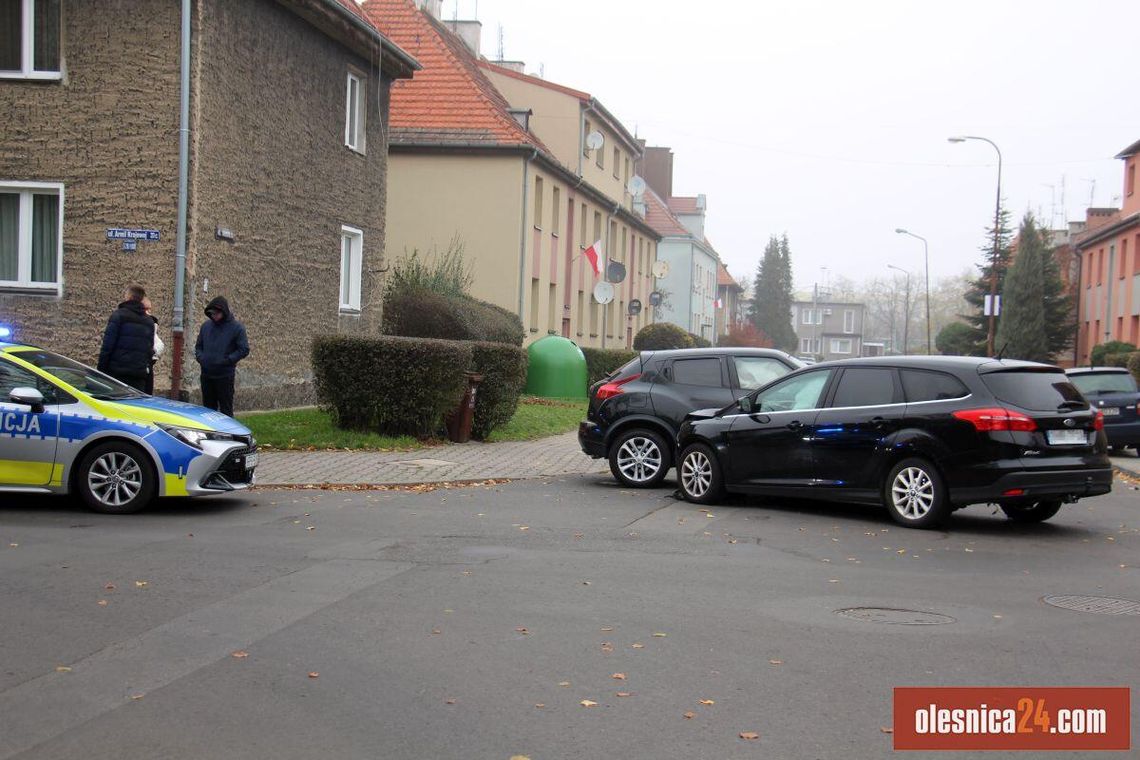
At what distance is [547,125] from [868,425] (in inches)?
1376

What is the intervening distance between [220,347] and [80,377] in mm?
3519

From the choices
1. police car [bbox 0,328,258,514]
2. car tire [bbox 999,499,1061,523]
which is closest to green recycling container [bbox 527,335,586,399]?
car tire [bbox 999,499,1061,523]

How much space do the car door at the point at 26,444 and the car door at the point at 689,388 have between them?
6608mm

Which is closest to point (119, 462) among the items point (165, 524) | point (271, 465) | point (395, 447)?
point (165, 524)

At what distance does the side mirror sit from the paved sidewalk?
302 cm

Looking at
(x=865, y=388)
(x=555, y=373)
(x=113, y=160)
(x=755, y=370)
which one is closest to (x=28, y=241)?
(x=113, y=160)

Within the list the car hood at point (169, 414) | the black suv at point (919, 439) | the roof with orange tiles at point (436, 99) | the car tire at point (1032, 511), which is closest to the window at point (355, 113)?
the roof with orange tiles at point (436, 99)

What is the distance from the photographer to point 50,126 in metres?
18.0

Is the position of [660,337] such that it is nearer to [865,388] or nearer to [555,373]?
[555,373]

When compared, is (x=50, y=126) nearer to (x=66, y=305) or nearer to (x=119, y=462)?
(x=66, y=305)

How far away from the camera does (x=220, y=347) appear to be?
15.0 metres

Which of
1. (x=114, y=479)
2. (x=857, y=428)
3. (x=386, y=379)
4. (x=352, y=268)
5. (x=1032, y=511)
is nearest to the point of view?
(x=114, y=479)

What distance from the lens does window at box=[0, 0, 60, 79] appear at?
18.0 meters

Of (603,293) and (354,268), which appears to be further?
(603,293)
